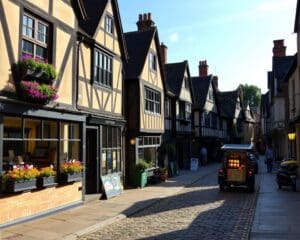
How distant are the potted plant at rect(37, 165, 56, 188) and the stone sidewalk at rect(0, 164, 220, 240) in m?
0.98

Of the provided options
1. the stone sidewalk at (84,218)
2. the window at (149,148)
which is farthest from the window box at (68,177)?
the window at (149,148)

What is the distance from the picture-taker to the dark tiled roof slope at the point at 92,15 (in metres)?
16.7

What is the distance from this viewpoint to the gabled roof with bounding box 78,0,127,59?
657 inches

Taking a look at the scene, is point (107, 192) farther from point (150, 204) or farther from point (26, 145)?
point (26, 145)

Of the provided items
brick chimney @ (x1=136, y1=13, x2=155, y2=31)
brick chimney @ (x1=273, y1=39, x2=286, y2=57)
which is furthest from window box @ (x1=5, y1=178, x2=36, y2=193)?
brick chimney @ (x1=273, y1=39, x2=286, y2=57)

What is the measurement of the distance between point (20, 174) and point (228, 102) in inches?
1921

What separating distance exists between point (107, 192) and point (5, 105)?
702 cm

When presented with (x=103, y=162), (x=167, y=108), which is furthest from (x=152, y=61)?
(x=103, y=162)

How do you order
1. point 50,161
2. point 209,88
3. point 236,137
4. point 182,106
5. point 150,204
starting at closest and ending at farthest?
point 50,161
point 150,204
point 182,106
point 209,88
point 236,137

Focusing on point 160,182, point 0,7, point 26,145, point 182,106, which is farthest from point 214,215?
point 182,106

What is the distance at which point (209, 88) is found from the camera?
1649 inches

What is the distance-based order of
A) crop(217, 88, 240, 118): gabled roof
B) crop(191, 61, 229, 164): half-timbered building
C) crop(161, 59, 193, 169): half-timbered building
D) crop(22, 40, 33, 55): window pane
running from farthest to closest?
crop(217, 88, 240, 118): gabled roof < crop(191, 61, 229, 164): half-timbered building < crop(161, 59, 193, 169): half-timbered building < crop(22, 40, 33, 55): window pane

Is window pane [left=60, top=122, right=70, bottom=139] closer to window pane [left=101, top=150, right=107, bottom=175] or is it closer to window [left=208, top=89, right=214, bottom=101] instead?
window pane [left=101, top=150, right=107, bottom=175]

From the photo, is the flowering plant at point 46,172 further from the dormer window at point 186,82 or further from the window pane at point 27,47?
the dormer window at point 186,82
